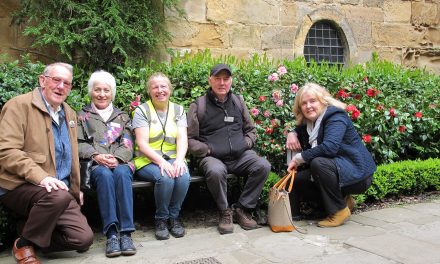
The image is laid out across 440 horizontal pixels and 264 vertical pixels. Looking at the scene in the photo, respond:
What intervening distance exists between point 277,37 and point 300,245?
15.6ft

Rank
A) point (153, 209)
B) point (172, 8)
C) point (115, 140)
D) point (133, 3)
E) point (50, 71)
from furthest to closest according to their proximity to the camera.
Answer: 1. point (172, 8)
2. point (133, 3)
3. point (153, 209)
4. point (115, 140)
5. point (50, 71)

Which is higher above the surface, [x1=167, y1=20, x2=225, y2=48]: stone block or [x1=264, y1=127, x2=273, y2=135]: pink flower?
[x1=167, y1=20, x2=225, y2=48]: stone block

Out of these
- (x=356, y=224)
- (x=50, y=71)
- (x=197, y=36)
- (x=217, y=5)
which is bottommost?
(x=356, y=224)

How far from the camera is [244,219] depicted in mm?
4348

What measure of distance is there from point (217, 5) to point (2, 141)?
4631mm

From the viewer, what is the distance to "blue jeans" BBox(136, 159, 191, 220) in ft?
13.2

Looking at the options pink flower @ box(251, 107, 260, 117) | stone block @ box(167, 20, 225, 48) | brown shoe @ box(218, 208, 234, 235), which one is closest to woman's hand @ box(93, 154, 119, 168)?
brown shoe @ box(218, 208, 234, 235)

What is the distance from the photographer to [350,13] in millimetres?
8508

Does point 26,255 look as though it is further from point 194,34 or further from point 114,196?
point 194,34

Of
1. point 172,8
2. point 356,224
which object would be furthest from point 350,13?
point 356,224

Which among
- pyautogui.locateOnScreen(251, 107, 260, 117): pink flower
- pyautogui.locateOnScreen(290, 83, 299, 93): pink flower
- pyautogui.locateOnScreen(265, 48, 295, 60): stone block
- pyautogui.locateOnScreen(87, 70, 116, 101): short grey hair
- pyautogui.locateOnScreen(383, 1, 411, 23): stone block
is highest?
pyautogui.locateOnScreen(383, 1, 411, 23): stone block

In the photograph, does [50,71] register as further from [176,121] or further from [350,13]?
[350,13]

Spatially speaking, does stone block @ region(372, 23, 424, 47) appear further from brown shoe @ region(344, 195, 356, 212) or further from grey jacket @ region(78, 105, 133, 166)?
grey jacket @ region(78, 105, 133, 166)

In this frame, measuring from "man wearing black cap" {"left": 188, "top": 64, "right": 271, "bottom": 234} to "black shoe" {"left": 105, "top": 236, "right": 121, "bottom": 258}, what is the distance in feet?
3.24
